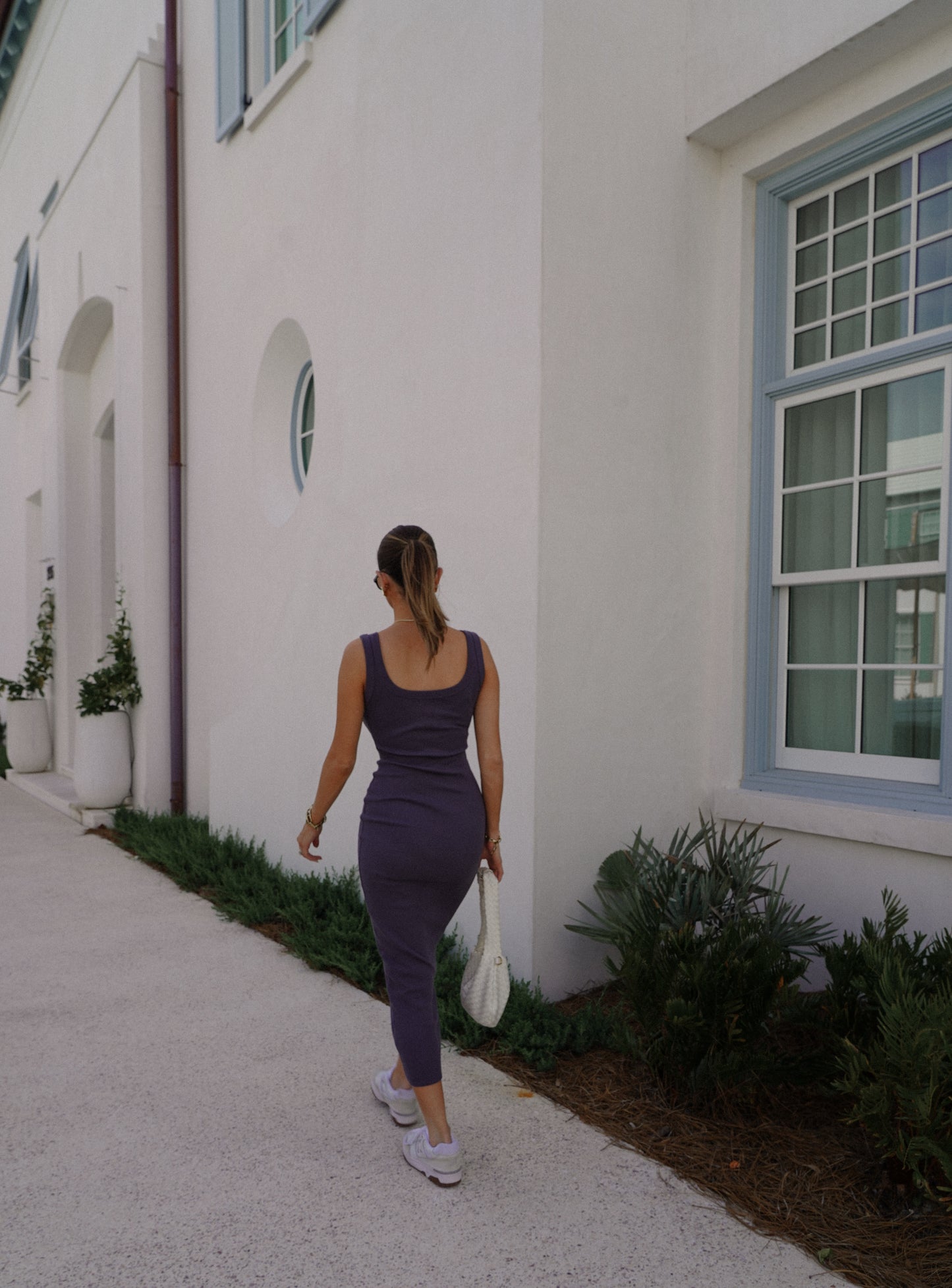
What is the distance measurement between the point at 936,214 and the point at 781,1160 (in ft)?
11.6

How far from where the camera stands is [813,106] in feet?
13.8

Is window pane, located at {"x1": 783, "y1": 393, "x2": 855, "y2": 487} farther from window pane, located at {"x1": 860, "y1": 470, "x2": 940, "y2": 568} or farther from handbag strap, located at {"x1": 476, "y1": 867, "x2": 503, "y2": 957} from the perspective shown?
handbag strap, located at {"x1": 476, "y1": 867, "x2": 503, "y2": 957}

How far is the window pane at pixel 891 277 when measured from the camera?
13.3 ft

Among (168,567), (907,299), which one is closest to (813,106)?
(907,299)

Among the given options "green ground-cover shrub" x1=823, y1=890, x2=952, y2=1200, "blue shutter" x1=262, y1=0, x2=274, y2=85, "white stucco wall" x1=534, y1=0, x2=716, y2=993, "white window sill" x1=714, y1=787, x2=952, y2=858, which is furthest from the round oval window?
"green ground-cover shrub" x1=823, y1=890, x2=952, y2=1200

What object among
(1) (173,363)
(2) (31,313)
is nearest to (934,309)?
(1) (173,363)

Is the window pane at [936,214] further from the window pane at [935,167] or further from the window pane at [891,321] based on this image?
the window pane at [891,321]

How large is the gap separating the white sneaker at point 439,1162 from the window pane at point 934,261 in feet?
11.9

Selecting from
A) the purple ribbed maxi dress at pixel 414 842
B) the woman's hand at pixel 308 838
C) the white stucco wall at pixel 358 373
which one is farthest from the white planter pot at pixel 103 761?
the purple ribbed maxi dress at pixel 414 842

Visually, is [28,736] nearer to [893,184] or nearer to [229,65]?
[229,65]

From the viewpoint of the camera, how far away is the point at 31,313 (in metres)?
12.2

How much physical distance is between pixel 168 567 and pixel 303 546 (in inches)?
94.3

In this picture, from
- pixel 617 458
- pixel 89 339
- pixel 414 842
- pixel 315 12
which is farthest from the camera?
pixel 89 339

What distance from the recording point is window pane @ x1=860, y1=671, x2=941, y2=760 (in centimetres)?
393
